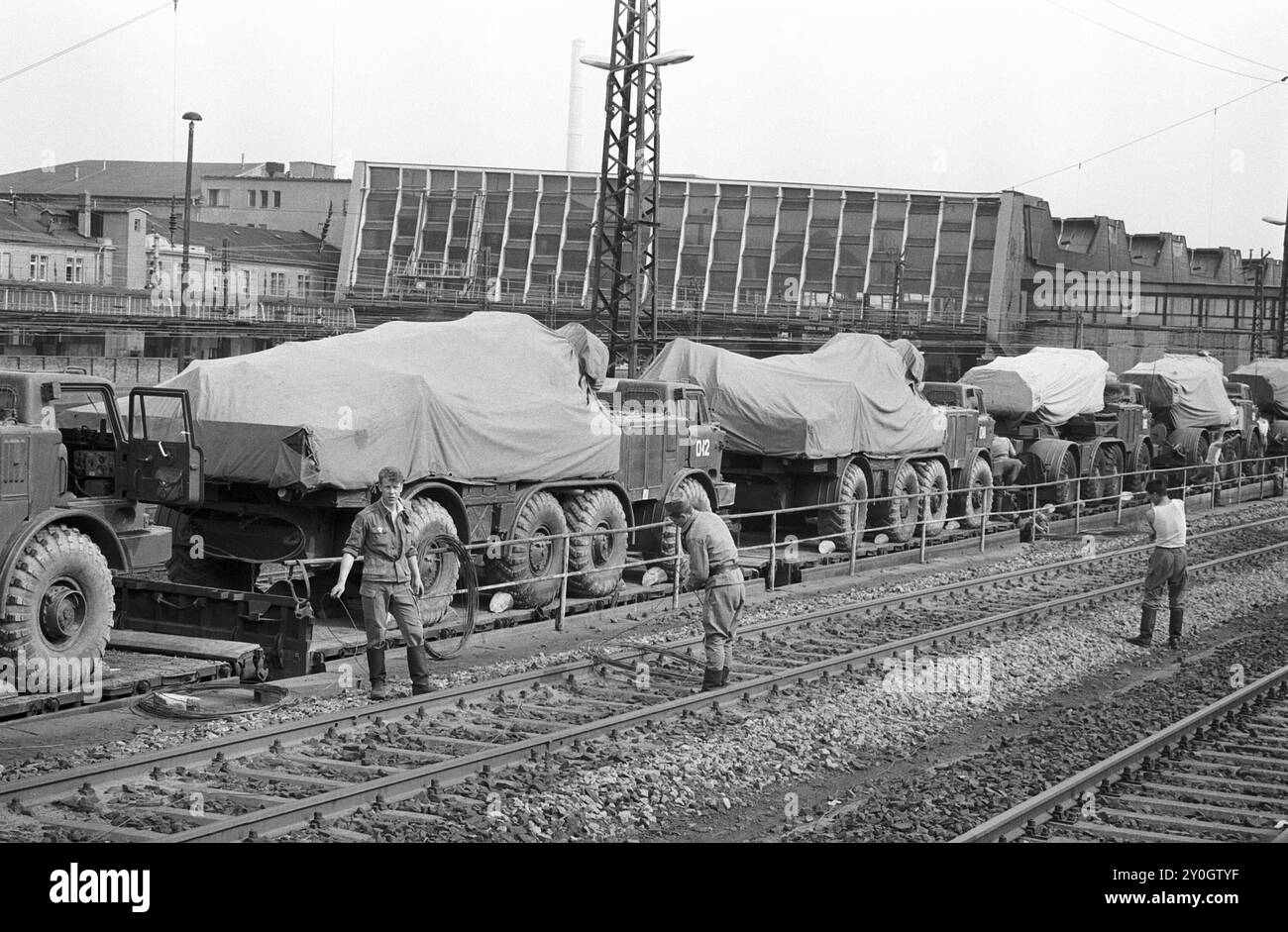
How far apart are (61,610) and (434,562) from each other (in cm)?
431

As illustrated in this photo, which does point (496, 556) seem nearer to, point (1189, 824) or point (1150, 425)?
point (1189, 824)

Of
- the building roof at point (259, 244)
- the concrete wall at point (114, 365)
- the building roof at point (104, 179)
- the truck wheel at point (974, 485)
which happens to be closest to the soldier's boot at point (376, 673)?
the truck wheel at point (974, 485)

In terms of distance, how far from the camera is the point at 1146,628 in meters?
17.3

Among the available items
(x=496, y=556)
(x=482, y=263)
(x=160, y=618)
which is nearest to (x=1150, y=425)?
(x=496, y=556)

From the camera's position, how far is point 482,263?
7912cm

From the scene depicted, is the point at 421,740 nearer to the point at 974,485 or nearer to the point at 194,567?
the point at 194,567

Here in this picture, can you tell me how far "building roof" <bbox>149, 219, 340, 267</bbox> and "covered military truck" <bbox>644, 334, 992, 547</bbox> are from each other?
47477 millimetres

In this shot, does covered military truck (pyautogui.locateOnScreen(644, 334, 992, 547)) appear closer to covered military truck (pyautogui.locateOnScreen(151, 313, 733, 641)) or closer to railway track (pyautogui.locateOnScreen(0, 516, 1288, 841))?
covered military truck (pyautogui.locateOnScreen(151, 313, 733, 641))

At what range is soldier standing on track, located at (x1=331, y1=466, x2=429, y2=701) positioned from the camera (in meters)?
12.4

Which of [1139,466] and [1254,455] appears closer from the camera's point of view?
[1139,466]

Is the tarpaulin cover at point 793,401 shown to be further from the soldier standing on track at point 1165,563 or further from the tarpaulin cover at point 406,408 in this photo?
the soldier standing on track at point 1165,563

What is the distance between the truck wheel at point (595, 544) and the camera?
713 inches

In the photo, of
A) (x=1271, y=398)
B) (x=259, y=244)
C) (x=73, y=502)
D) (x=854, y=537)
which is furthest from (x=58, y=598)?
(x=259, y=244)

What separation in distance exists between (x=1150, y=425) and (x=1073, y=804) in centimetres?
2804
